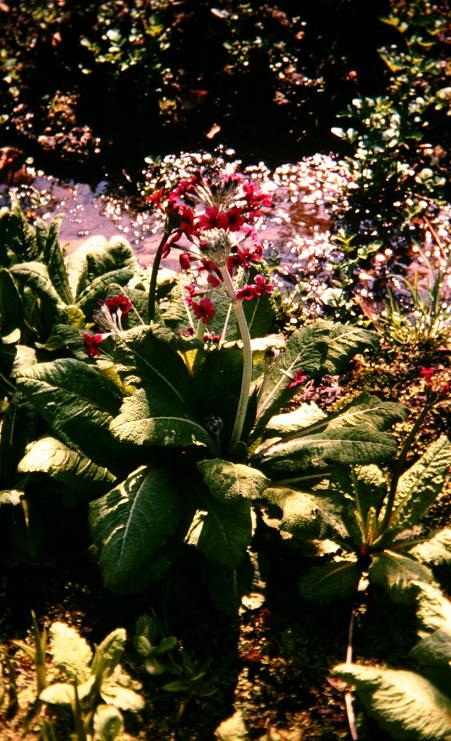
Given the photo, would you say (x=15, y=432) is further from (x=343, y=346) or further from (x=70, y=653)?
(x=343, y=346)

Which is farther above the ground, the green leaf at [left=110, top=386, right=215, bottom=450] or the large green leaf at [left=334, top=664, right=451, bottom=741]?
the green leaf at [left=110, top=386, right=215, bottom=450]

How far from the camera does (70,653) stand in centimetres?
237

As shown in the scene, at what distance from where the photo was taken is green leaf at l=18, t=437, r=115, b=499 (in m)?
2.67

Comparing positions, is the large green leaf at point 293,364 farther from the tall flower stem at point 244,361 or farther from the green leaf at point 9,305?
the green leaf at point 9,305

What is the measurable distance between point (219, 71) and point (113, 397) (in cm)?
367

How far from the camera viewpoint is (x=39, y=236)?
142 inches

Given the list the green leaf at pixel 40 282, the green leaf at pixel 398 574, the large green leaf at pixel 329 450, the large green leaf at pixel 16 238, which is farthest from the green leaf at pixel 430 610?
the large green leaf at pixel 16 238

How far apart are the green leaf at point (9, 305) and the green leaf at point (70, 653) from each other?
5.00 feet

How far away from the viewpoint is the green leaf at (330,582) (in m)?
2.64

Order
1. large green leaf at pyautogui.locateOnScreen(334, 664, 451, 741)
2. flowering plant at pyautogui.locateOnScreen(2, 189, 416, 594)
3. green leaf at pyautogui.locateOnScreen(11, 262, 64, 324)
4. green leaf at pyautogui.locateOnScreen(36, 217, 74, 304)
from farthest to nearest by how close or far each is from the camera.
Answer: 1. green leaf at pyautogui.locateOnScreen(36, 217, 74, 304)
2. green leaf at pyautogui.locateOnScreen(11, 262, 64, 324)
3. flowering plant at pyautogui.locateOnScreen(2, 189, 416, 594)
4. large green leaf at pyautogui.locateOnScreen(334, 664, 451, 741)

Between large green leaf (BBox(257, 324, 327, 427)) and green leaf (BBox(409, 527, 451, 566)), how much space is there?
83 centimetres

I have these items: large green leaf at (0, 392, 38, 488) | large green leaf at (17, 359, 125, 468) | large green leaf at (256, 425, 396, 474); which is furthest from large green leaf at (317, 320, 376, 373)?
large green leaf at (0, 392, 38, 488)

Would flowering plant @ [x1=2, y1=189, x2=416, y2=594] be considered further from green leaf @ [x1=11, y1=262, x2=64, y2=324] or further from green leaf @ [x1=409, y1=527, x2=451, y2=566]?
green leaf @ [x1=409, y1=527, x2=451, y2=566]

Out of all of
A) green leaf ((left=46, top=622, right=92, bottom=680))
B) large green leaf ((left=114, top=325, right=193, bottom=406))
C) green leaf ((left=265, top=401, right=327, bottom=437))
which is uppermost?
large green leaf ((left=114, top=325, right=193, bottom=406))
